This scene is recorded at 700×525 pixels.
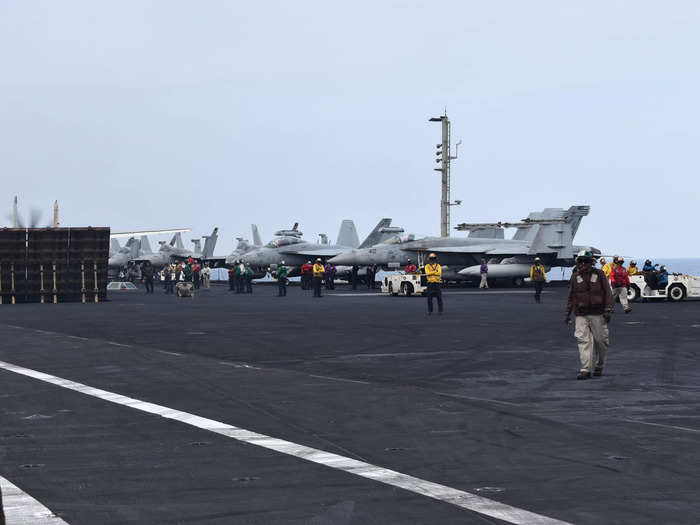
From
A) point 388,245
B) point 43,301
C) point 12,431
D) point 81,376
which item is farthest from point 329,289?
point 12,431

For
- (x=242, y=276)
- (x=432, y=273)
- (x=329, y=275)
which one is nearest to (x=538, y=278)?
(x=432, y=273)

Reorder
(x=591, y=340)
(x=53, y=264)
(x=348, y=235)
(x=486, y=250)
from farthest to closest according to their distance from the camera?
(x=348, y=235)
(x=486, y=250)
(x=53, y=264)
(x=591, y=340)

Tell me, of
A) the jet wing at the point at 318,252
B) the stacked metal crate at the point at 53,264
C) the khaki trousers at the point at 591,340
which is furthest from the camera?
the jet wing at the point at 318,252

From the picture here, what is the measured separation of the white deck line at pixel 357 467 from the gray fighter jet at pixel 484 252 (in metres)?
48.9

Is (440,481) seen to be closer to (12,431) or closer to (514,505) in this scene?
(514,505)

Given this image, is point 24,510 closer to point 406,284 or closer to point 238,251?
point 406,284

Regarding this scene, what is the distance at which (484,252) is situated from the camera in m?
59.3

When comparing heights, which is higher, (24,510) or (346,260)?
(346,260)

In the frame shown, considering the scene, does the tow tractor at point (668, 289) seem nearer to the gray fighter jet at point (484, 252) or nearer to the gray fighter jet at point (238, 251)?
the gray fighter jet at point (484, 252)

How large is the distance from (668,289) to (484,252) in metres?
20.1

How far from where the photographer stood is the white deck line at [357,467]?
5.93 metres

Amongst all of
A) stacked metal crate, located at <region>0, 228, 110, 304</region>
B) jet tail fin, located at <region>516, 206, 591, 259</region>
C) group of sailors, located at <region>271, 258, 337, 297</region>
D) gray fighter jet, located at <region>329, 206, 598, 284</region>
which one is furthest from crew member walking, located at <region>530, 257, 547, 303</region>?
jet tail fin, located at <region>516, 206, 591, 259</region>

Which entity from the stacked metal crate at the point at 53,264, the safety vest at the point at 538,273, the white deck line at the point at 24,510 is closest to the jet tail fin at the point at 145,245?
the stacked metal crate at the point at 53,264

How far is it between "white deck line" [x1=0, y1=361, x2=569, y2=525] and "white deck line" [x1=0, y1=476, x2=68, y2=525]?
89.5 inches
